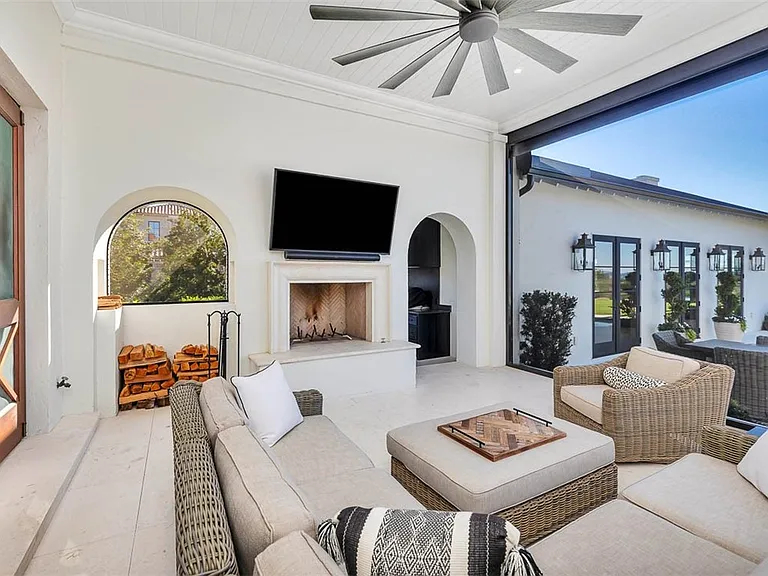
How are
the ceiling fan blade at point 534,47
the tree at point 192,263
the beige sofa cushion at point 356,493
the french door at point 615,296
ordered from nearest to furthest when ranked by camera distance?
the beige sofa cushion at point 356,493 < the ceiling fan blade at point 534,47 < the tree at point 192,263 < the french door at point 615,296

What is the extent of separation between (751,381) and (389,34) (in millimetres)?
4534

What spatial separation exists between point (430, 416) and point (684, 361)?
2.13m

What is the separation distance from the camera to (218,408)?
1.87 meters

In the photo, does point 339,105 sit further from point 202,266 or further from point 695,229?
point 695,229

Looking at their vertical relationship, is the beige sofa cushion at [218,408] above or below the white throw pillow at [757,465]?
above

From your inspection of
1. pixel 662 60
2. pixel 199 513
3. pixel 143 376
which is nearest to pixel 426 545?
Result: pixel 199 513

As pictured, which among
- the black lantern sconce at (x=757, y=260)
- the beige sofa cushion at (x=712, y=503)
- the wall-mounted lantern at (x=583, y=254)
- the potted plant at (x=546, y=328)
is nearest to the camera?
the beige sofa cushion at (x=712, y=503)

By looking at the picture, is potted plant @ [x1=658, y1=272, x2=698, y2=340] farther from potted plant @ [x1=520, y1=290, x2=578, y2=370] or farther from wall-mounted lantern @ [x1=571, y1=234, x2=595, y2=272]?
potted plant @ [x1=520, y1=290, x2=578, y2=370]

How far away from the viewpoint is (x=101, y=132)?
365cm

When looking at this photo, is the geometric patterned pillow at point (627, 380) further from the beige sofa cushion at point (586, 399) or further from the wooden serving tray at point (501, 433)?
the wooden serving tray at point (501, 433)

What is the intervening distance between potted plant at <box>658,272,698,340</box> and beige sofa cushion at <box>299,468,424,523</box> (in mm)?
3971

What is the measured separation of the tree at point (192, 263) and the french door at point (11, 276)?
177 cm

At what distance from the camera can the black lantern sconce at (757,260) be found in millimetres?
3678

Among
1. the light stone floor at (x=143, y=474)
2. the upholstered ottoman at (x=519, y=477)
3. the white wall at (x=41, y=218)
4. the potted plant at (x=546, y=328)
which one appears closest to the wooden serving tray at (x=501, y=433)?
the upholstered ottoman at (x=519, y=477)
